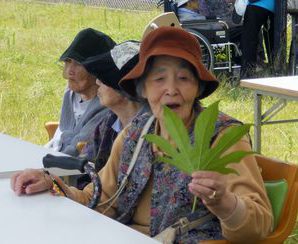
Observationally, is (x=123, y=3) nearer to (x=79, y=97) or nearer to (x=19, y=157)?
(x=79, y=97)

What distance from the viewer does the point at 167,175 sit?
2.45 metres

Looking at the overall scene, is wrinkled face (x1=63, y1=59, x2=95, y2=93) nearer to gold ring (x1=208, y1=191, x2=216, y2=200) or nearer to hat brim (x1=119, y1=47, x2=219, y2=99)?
hat brim (x1=119, y1=47, x2=219, y2=99)

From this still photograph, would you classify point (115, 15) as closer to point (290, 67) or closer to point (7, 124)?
point (290, 67)

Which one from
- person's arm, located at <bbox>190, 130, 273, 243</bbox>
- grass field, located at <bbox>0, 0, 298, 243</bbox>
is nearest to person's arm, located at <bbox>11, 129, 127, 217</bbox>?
person's arm, located at <bbox>190, 130, 273, 243</bbox>

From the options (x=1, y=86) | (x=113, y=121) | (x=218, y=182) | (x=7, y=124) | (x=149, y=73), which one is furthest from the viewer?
(x=1, y=86)

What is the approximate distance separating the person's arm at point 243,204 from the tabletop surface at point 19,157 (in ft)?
2.13

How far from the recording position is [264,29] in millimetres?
8172

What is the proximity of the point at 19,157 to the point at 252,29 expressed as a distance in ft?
17.9

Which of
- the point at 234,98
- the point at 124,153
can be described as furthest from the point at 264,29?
the point at 124,153

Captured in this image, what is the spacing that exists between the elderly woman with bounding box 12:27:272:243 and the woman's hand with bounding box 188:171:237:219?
0.04 m

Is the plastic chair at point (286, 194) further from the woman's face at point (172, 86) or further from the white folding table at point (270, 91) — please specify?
the white folding table at point (270, 91)

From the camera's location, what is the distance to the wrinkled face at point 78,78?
3750 mm

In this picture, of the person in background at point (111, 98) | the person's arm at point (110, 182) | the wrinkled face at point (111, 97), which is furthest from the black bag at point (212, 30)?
the person's arm at point (110, 182)

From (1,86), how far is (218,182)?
627 cm
